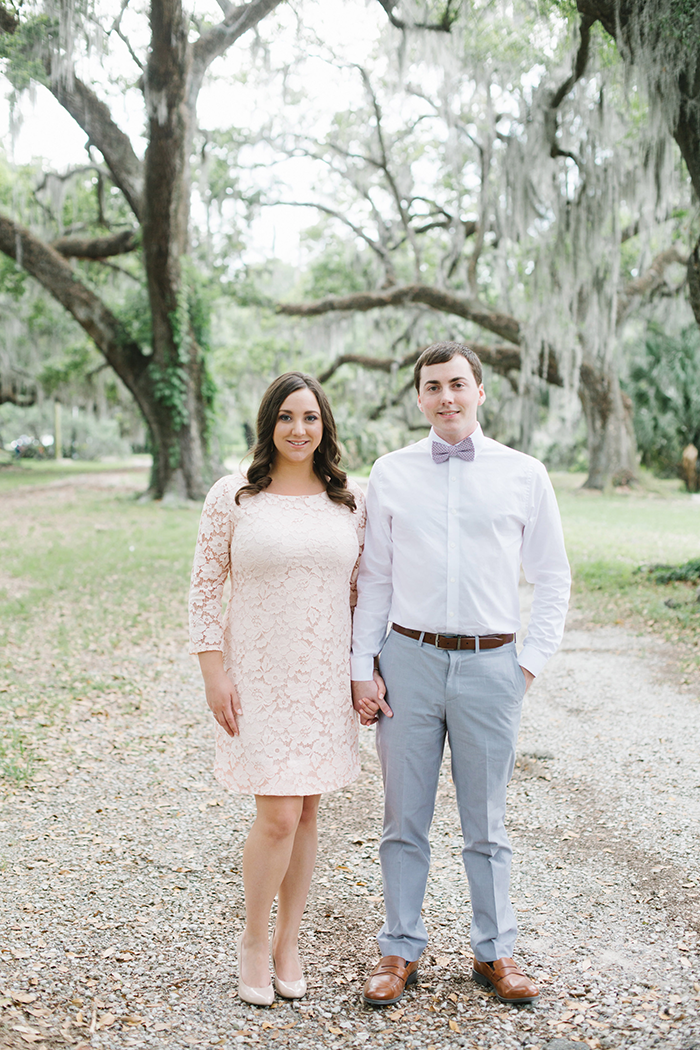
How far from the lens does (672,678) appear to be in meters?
5.69

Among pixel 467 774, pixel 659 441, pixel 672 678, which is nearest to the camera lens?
pixel 467 774

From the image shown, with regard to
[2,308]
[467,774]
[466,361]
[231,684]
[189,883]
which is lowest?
[189,883]

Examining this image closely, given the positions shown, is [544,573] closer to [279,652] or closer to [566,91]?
[279,652]

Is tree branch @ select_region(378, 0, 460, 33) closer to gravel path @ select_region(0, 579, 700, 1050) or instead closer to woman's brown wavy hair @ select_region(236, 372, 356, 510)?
gravel path @ select_region(0, 579, 700, 1050)

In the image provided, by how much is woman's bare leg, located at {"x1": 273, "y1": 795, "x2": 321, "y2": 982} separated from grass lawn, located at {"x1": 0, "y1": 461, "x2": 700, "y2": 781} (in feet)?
6.59

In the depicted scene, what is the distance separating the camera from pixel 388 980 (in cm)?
233

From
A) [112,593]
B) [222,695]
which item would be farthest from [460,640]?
[112,593]

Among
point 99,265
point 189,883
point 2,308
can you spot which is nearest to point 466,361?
point 189,883

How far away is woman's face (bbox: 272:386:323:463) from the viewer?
7.91ft

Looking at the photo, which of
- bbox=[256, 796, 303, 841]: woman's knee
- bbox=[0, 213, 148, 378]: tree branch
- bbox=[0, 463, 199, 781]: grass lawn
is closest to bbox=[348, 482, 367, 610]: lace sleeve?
bbox=[256, 796, 303, 841]: woman's knee

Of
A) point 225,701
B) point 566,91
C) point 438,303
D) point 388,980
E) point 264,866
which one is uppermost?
point 566,91

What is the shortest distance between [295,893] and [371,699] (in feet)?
2.02

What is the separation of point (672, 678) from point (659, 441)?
732 inches

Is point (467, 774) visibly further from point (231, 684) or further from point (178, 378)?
point (178, 378)
